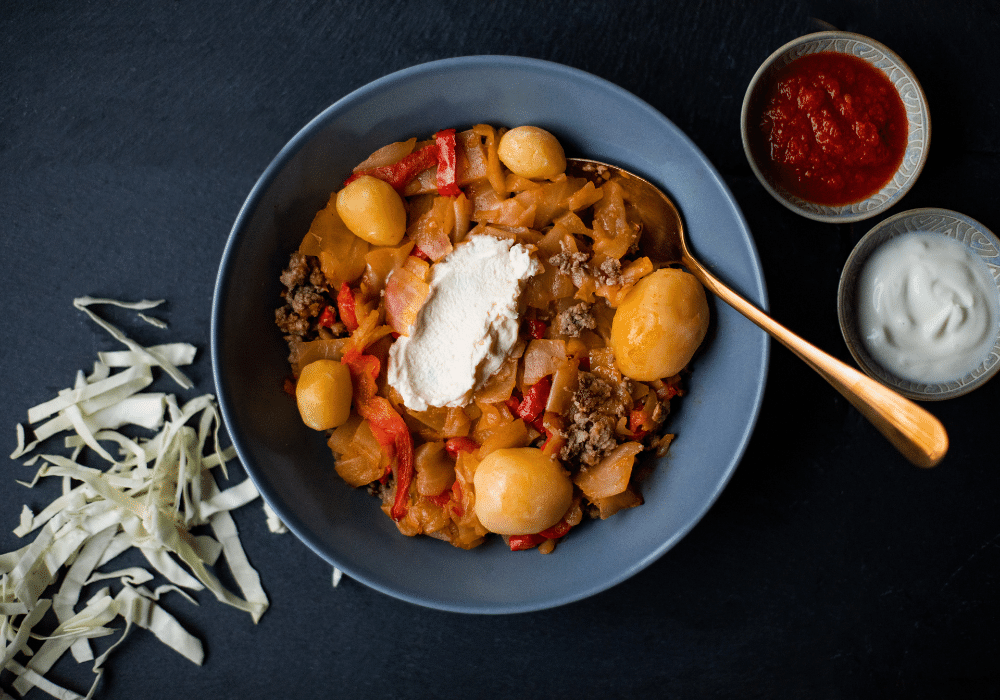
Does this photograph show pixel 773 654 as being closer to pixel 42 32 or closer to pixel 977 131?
pixel 977 131

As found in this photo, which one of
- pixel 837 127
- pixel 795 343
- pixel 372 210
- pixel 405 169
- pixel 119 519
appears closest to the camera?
pixel 795 343

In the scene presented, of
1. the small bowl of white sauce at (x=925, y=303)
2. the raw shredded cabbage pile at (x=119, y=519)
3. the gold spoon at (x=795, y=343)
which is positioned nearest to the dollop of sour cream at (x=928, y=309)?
the small bowl of white sauce at (x=925, y=303)

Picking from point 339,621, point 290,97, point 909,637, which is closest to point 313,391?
point 339,621

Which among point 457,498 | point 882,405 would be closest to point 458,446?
point 457,498

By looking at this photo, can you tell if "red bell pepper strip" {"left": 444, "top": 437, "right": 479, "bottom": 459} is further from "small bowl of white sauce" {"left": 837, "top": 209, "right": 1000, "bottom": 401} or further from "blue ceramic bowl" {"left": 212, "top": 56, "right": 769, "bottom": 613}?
"small bowl of white sauce" {"left": 837, "top": 209, "right": 1000, "bottom": 401}

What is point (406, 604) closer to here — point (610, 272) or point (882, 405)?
point (610, 272)

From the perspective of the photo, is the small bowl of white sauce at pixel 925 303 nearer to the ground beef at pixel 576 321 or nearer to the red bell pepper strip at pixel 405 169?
the ground beef at pixel 576 321
